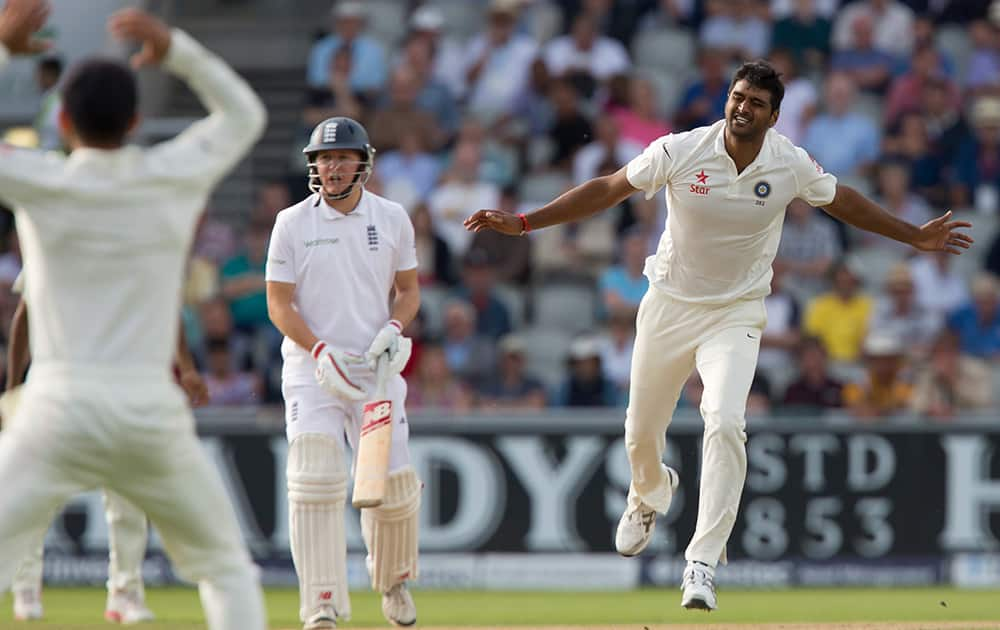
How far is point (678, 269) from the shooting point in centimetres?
827

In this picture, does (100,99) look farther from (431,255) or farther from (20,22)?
(431,255)

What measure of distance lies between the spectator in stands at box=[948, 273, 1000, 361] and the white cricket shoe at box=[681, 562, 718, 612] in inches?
264

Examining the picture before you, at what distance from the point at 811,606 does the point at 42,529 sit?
6837 mm

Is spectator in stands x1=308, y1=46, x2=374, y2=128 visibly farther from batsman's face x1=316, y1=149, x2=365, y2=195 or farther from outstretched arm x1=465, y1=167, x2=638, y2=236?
outstretched arm x1=465, y1=167, x2=638, y2=236

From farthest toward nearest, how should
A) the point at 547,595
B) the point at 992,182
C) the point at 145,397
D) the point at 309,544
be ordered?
the point at 992,182, the point at 547,595, the point at 309,544, the point at 145,397

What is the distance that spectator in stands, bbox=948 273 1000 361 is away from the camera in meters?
13.8

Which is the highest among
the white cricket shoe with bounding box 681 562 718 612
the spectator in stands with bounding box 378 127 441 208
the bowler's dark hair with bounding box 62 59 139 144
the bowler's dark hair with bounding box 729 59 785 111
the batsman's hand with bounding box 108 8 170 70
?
the spectator in stands with bounding box 378 127 441 208

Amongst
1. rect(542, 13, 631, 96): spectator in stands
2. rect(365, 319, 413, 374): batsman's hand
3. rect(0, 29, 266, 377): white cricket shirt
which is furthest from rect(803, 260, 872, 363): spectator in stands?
rect(0, 29, 266, 377): white cricket shirt

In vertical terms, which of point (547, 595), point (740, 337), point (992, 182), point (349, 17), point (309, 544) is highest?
point (349, 17)

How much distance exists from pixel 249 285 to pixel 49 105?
7.26 ft

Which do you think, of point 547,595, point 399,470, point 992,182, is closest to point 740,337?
point 399,470

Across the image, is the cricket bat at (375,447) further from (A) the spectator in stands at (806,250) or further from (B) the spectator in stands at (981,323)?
(B) the spectator in stands at (981,323)

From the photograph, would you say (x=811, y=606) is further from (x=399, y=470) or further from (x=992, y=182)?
(x=992, y=182)

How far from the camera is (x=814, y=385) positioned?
13.1 m
